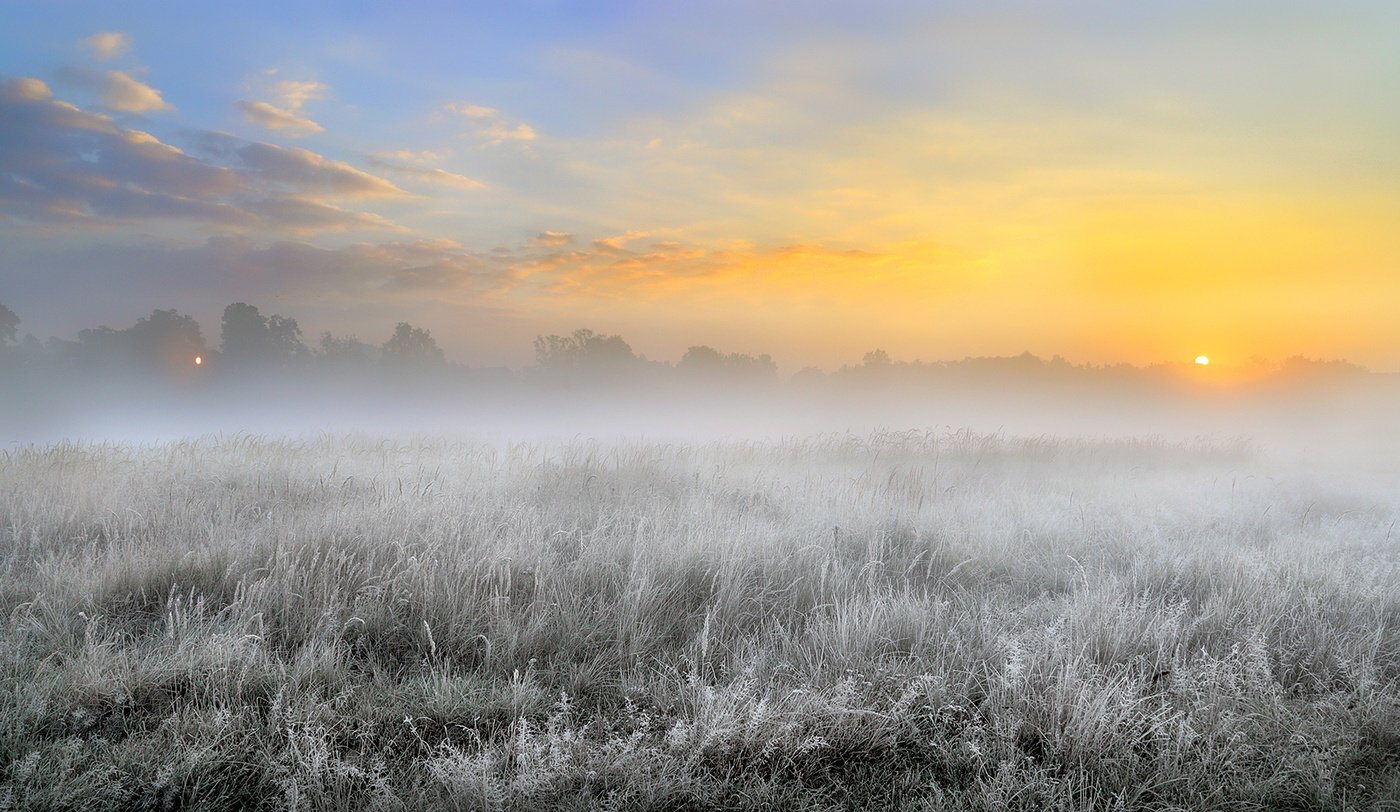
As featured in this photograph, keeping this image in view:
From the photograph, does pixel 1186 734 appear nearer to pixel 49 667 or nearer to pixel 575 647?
pixel 575 647

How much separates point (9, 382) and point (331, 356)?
72.7 feet

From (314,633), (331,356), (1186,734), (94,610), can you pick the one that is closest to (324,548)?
(94,610)

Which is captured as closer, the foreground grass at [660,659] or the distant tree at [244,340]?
the foreground grass at [660,659]

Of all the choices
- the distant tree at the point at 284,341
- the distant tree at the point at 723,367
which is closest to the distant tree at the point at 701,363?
the distant tree at the point at 723,367

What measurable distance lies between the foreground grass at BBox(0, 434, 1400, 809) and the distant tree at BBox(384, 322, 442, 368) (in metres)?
43.7

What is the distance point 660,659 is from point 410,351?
50.6m

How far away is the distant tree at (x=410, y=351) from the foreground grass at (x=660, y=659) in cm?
4372

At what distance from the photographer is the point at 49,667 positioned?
3680 millimetres

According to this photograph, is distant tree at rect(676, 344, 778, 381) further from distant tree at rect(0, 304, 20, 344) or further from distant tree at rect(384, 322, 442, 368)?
distant tree at rect(0, 304, 20, 344)

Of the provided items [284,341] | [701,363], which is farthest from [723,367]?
[284,341]

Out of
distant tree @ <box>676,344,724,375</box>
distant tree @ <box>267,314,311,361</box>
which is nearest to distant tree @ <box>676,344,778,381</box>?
distant tree @ <box>676,344,724,375</box>

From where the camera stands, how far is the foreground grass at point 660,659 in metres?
3.07

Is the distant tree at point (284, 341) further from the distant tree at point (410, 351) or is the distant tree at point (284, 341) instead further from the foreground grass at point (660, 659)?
the foreground grass at point (660, 659)

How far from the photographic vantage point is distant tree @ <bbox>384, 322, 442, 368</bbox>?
49.8m
